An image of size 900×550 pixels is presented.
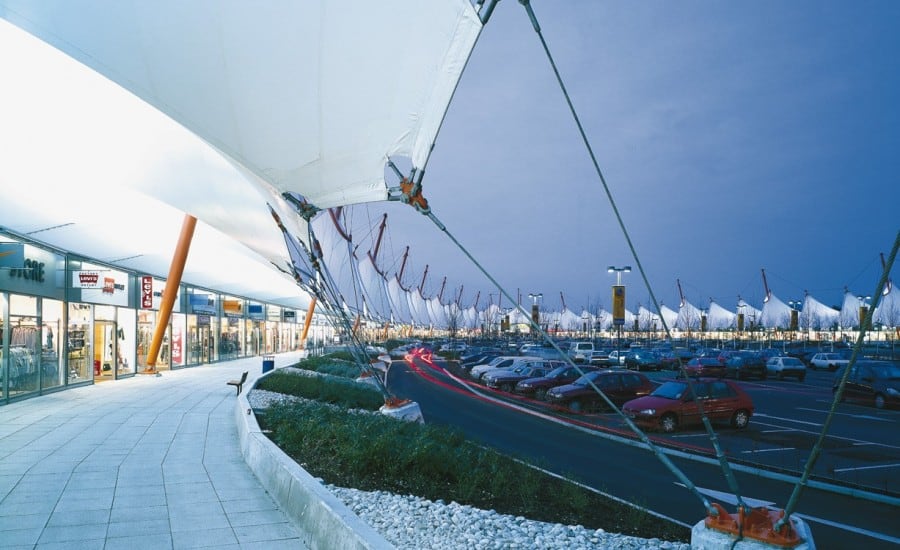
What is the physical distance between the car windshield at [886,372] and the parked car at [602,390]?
844 centimetres

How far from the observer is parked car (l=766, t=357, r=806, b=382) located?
116 ft

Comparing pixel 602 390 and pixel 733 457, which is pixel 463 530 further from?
pixel 602 390

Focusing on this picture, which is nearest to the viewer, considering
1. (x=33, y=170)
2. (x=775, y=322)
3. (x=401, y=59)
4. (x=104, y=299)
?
(x=401, y=59)

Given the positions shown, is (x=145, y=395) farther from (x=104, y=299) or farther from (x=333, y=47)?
(x=333, y=47)

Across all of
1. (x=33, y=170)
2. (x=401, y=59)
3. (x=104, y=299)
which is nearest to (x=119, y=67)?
(x=401, y=59)

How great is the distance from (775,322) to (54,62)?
117663 mm

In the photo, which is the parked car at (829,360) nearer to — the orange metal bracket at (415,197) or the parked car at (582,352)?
the parked car at (582,352)

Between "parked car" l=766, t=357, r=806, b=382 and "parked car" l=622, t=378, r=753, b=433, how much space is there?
2180 cm

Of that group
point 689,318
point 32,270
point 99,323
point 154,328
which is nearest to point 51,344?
point 32,270

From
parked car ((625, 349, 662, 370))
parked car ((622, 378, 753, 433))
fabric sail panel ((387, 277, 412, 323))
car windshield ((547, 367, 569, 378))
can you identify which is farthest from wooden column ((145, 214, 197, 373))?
fabric sail panel ((387, 277, 412, 323))

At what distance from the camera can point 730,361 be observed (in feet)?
126

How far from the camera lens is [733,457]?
40.8ft

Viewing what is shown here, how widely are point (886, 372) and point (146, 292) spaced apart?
2888 cm

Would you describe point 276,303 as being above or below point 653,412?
above
